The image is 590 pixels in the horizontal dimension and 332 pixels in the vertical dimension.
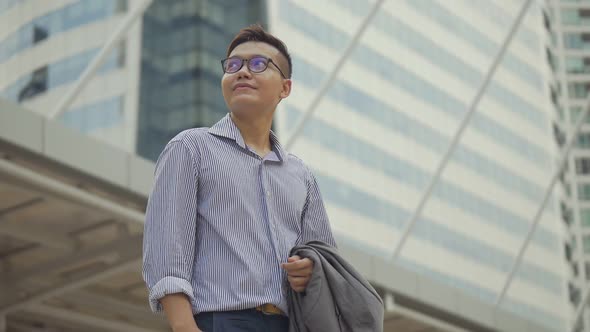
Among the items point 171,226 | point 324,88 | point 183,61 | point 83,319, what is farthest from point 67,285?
point 183,61

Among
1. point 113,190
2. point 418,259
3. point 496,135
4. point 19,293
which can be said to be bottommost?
point 418,259

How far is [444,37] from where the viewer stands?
75.1m

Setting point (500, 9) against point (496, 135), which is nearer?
point (496, 135)

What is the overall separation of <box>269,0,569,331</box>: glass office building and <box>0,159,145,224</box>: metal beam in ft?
182

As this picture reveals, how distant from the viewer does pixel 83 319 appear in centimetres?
1098

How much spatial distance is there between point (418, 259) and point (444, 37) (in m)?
13.9

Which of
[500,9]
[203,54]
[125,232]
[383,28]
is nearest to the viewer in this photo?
[125,232]

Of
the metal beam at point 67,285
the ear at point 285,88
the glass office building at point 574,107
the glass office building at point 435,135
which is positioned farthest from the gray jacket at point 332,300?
the glass office building at point 574,107

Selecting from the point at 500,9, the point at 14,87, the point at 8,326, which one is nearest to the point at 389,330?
the point at 8,326

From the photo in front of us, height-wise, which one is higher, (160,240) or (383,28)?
(160,240)

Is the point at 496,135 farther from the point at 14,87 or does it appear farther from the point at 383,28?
the point at 14,87

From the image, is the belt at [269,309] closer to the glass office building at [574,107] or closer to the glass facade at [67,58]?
the glass facade at [67,58]

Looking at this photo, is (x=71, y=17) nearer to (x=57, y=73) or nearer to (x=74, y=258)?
(x=57, y=73)

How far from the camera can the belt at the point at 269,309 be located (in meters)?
2.49
